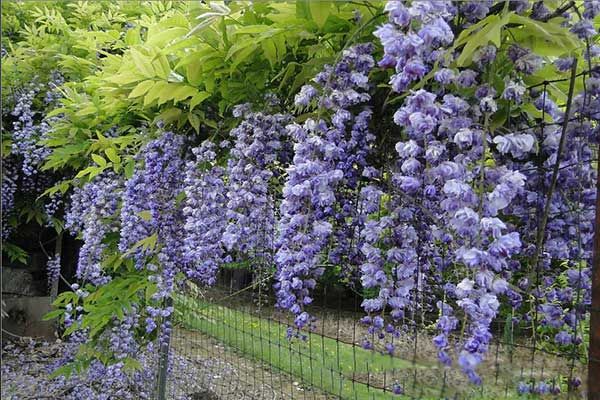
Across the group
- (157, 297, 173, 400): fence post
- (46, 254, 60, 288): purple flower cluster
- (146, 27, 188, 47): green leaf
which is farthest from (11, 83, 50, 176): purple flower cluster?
(146, 27, 188, 47): green leaf

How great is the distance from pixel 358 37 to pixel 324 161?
0.32 metres

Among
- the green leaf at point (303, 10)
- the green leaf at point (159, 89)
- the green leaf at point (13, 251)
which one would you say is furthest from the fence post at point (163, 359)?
the green leaf at point (13, 251)

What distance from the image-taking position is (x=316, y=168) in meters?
1.47

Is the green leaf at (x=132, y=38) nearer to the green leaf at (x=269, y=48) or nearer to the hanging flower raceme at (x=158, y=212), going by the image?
the hanging flower raceme at (x=158, y=212)

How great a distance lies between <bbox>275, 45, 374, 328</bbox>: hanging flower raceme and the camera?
1.46m

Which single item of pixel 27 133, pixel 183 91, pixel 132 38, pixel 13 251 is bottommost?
pixel 13 251

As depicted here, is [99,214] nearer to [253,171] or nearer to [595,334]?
[253,171]

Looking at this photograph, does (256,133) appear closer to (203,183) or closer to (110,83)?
(203,183)

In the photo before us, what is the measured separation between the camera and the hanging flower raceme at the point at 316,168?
57.5 inches

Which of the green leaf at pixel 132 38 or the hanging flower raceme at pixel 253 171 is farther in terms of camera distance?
the green leaf at pixel 132 38

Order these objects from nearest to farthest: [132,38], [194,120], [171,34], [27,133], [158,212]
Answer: [171,34] → [194,120] → [132,38] → [158,212] → [27,133]

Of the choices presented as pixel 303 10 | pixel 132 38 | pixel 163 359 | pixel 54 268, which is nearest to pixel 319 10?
pixel 303 10

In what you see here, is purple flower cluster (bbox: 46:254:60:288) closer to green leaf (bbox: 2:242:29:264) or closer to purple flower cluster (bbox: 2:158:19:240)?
green leaf (bbox: 2:242:29:264)

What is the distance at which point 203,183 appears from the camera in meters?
2.28
